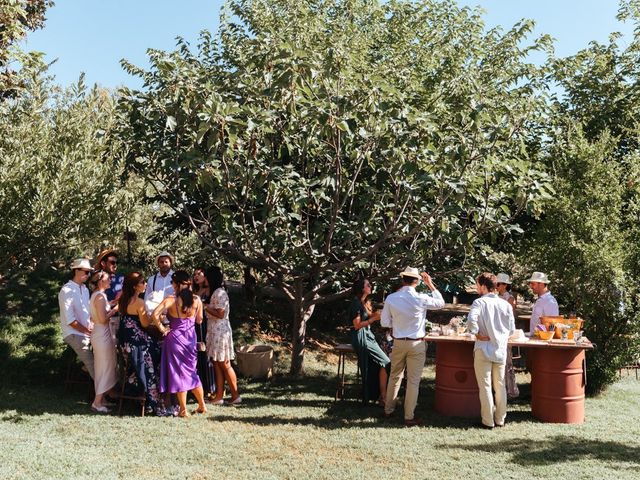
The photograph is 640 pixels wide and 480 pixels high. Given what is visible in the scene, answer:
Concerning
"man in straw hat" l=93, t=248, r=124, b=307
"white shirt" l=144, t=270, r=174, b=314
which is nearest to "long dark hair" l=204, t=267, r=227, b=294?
"white shirt" l=144, t=270, r=174, b=314

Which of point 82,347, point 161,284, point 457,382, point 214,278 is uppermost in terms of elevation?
point 214,278

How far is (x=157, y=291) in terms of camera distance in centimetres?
862

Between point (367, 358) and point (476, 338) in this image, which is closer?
point (476, 338)

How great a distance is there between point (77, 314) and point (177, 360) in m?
1.72

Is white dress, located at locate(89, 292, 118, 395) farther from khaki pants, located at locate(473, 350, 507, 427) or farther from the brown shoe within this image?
khaki pants, located at locate(473, 350, 507, 427)

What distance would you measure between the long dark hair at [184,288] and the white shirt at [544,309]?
5.22 m

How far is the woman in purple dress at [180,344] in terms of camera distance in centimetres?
775

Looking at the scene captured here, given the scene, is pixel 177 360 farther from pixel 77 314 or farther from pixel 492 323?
pixel 492 323

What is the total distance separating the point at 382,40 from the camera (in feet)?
38.9

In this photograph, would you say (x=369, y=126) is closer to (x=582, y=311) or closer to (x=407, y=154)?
(x=407, y=154)

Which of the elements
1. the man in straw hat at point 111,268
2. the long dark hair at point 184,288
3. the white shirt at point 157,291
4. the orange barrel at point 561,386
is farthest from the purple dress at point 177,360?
the orange barrel at point 561,386

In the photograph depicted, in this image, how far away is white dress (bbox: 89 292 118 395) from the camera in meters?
7.97

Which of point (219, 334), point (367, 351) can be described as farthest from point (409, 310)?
point (219, 334)

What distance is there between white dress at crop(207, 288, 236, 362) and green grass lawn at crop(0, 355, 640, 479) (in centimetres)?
77
